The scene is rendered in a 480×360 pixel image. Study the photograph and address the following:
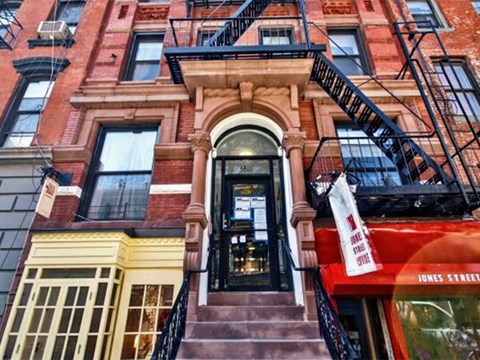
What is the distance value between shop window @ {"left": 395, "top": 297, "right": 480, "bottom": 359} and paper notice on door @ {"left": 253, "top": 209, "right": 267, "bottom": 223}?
269cm

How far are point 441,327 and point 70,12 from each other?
12.3 meters

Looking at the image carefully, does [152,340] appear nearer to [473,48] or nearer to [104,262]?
[104,262]

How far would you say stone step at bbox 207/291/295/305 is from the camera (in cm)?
502

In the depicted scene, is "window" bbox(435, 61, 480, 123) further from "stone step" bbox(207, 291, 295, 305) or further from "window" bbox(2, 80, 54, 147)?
"window" bbox(2, 80, 54, 147)

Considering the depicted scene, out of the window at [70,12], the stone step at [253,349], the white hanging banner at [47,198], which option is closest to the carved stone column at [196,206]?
the stone step at [253,349]

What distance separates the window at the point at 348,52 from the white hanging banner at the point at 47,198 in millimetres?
7342

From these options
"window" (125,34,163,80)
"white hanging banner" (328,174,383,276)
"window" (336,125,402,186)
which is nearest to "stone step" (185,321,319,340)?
"white hanging banner" (328,174,383,276)

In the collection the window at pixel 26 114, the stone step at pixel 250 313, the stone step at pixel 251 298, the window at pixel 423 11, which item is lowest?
the stone step at pixel 250 313

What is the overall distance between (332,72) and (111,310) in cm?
621

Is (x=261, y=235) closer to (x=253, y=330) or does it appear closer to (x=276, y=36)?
(x=253, y=330)

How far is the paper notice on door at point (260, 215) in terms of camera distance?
5961mm

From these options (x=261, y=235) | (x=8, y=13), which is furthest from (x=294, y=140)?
(x=8, y=13)

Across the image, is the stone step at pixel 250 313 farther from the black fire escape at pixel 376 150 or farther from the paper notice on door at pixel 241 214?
the paper notice on door at pixel 241 214

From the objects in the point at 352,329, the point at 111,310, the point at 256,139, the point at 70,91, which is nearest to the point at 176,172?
the point at 256,139
